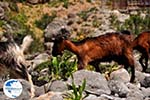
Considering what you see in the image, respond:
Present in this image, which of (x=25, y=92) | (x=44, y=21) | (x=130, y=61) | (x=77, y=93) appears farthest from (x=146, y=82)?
(x=44, y=21)

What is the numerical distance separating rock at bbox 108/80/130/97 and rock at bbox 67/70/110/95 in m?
0.15

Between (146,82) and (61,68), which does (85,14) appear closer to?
(146,82)

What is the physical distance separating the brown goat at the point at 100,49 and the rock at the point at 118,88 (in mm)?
1322

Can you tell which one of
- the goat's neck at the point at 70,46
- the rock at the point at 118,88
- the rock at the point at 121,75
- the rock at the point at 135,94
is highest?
→ the goat's neck at the point at 70,46

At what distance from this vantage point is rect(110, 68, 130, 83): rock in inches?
539

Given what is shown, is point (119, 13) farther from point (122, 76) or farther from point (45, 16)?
point (122, 76)

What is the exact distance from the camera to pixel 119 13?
31.5 metres

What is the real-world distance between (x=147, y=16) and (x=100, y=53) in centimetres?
1650

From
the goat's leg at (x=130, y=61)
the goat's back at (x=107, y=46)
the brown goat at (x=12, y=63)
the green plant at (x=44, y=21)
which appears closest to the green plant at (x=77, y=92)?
the brown goat at (x=12, y=63)

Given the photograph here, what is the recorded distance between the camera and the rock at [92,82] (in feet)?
37.8

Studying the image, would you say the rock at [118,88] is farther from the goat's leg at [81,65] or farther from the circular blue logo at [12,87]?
the circular blue logo at [12,87]

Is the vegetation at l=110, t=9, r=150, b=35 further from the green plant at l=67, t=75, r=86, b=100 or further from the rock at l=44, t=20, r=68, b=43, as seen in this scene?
the green plant at l=67, t=75, r=86, b=100

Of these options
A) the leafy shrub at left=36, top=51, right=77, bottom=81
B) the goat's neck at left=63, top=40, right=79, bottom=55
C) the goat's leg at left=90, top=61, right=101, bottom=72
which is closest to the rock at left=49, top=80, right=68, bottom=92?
the leafy shrub at left=36, top=51, right=77, bottom=81

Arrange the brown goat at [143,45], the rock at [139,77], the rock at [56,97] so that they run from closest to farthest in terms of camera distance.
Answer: the rock at [56,97] < the rock at [139,77] < the brown goat at [143,45]
